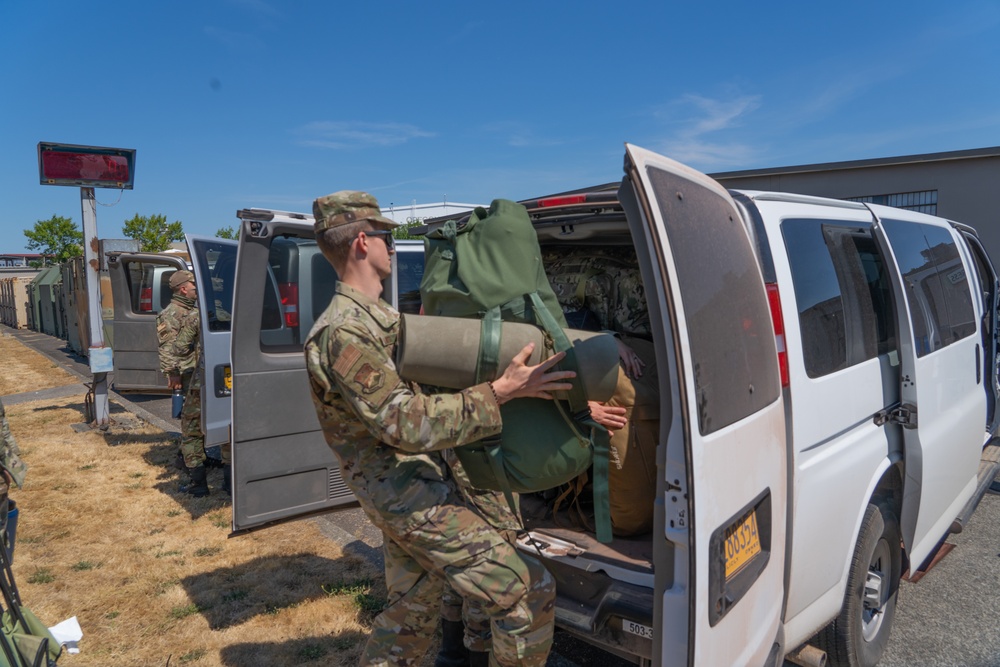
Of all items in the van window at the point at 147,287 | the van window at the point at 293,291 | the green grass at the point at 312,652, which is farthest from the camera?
the van window at the point at 147,287

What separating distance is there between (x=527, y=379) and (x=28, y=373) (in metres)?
16.4

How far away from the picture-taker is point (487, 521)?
7.95ft

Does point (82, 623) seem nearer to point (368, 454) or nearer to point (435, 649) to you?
point (435, 649)

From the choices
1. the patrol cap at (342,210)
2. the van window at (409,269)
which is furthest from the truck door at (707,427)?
the van window at (409,269)

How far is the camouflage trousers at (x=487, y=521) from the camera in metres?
2.48

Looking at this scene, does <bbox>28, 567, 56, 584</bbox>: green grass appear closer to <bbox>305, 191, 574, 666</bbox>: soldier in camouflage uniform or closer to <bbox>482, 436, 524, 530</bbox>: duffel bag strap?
<bbox>305, 191, 574, 666</bbox>: soldier in camouflage uniform

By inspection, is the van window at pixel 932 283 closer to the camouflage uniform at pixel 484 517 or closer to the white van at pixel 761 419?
the white van at pixel 761 419

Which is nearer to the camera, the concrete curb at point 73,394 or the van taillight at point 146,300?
the concrete curb at point 73,394

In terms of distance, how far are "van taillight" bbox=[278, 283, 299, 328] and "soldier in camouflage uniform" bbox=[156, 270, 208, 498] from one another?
183cm

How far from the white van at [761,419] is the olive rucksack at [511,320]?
1.01 ft

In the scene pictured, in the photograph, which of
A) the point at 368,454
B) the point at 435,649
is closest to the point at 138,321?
the point at 435,649

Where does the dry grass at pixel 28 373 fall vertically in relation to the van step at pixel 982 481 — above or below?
below

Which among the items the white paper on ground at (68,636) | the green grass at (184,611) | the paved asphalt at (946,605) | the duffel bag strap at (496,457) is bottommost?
the green grass at (184,611)

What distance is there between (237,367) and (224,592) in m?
1.39
